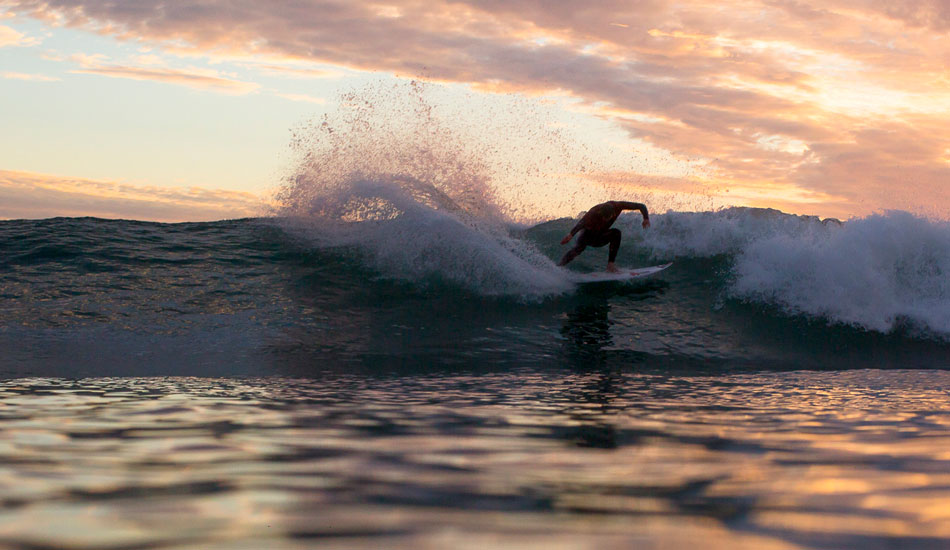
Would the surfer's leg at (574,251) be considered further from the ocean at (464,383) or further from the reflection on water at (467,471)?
the reflection on water at (467,471)

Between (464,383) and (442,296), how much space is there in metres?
4.58

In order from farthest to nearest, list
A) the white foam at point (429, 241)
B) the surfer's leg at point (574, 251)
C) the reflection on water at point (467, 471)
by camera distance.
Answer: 1. the surfer's leg at point (574, 251)
2. the white foam at point (429, 241)
3. the reflection on water at point (467, 471)

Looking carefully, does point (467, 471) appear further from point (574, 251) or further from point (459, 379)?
point (574, 251)

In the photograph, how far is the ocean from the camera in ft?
6.12

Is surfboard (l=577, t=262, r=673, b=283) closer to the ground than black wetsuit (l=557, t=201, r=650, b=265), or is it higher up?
closer to the ground

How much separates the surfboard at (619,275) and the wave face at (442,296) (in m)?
0.14

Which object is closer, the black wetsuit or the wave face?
the wave face

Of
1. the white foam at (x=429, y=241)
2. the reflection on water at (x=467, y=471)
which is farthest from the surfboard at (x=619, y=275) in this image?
the reflection on water at (x=467, y=471)

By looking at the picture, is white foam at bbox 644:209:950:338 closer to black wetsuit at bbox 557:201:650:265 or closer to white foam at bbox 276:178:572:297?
black wetsuit at bbox 557:201:650:265

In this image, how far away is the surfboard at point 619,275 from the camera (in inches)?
444

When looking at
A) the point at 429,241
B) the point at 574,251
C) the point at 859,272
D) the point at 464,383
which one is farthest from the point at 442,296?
→ the point at 859,272

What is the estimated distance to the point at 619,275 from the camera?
11.5 metres

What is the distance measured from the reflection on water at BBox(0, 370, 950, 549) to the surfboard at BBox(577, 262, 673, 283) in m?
6.45

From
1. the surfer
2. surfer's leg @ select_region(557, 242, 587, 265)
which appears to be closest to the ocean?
surfer's leg @ select_region(557, 242, 587, 265)
